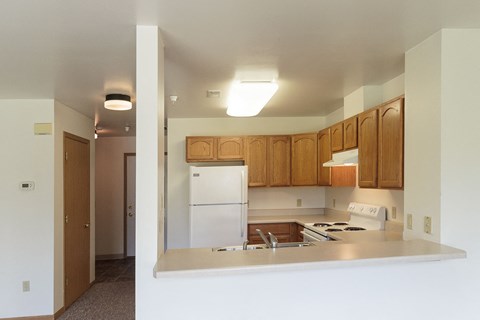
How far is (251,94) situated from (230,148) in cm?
166

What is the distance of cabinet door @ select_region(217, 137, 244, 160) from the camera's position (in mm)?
4566

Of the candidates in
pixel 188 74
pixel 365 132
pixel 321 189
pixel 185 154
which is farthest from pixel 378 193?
pixel 185 154

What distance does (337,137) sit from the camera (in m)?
3.67

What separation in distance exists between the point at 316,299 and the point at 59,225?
3.10 meters

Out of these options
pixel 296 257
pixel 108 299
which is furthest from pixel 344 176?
pixel 108 299

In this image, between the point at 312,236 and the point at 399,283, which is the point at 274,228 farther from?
the point at 399,283

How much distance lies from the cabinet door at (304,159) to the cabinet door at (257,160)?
0.40 metres

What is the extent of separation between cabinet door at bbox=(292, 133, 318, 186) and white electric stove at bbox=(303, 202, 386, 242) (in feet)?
2.57

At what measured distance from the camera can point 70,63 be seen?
248cm

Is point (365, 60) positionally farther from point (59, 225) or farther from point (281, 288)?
point (59, 225)

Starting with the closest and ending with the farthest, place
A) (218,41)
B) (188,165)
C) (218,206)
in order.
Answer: (218,41) → (218,206) → (188,165)

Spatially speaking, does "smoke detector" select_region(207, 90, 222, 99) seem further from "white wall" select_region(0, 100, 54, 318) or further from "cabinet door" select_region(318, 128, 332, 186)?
"white wall" select_region(0, 100, 54, 318)

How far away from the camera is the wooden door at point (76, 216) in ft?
13.0

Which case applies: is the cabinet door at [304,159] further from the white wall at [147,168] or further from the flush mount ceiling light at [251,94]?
the white wall at [147,168]
